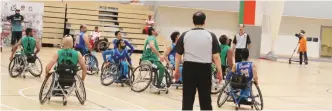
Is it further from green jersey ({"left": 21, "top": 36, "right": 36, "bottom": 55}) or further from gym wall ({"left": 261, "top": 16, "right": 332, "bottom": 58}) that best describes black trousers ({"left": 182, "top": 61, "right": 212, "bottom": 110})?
gym wall ({"left": 261, "top": 16, "right": 332, "bottom": 58})

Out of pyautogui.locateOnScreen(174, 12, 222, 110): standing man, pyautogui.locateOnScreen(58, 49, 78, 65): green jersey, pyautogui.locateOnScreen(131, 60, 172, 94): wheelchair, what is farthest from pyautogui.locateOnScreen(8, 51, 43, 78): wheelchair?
pyautogui.locateOnScreen(174, 12, 222, 110): standing man

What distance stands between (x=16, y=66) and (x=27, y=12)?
1108cm

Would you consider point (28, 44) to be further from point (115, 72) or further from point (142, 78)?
point (142, 78)

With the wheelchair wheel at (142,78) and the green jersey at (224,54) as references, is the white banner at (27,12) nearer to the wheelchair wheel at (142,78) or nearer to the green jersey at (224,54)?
the wheelchair wheel at (142,78)

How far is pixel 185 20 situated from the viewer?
29359 millimetres

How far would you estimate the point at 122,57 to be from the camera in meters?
10.6

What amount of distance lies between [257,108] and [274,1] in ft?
57.4

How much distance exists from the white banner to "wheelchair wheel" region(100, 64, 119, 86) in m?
11.9

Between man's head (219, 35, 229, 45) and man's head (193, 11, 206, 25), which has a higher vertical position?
man's head (193, 11, 206, 25)

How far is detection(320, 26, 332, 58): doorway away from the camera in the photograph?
33688mm

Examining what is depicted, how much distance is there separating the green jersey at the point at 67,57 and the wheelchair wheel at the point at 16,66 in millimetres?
3562

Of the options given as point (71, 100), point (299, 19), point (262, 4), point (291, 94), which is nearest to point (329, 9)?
point (299, 19)

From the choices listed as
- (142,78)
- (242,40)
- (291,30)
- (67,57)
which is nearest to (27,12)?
(242,40)

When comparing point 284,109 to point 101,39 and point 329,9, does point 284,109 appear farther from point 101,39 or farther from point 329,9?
point 329,9
